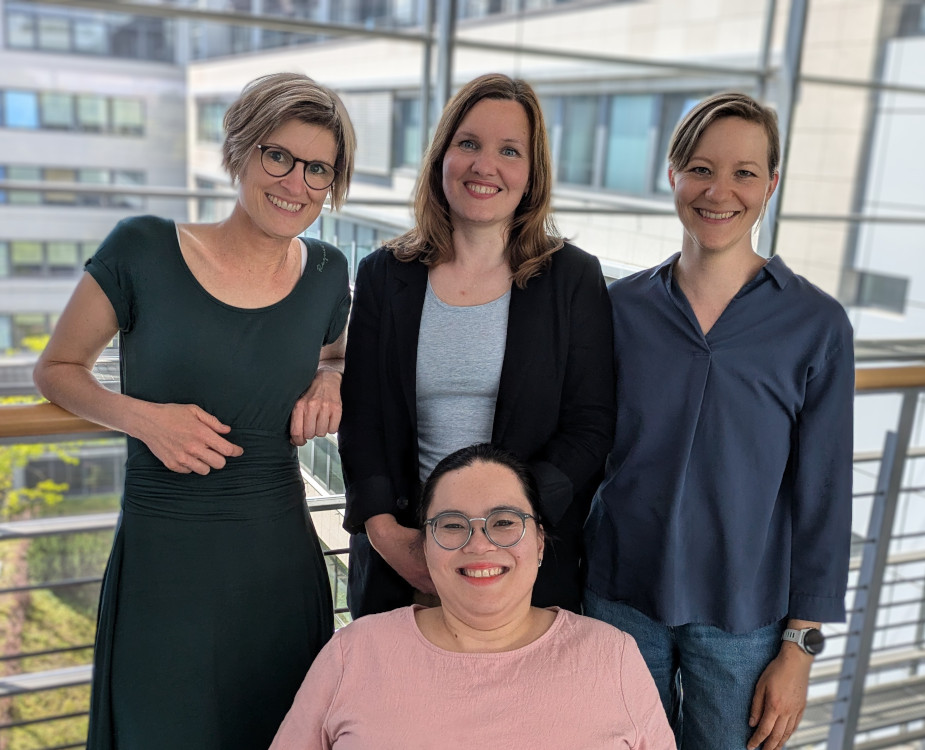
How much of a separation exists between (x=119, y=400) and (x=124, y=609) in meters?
0.33

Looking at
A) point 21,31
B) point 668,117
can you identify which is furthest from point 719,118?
point 668,117

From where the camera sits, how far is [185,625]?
135 cm

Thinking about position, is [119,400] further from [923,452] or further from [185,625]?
[923,452]

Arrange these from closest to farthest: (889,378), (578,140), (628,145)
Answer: (889,378), (628,145), (578,140)

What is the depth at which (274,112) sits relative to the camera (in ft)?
4.18

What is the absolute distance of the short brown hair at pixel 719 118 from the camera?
1345 millimetres

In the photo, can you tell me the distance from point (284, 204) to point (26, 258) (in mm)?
5264

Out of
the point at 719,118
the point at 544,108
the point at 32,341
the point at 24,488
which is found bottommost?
the point at 24,488

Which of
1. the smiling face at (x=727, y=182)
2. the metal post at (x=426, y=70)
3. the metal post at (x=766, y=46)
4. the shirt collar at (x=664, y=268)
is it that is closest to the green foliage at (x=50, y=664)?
the metal post at (x=426, y=70)

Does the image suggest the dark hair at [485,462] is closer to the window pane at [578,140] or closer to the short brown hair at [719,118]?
the short brown hair at [719,118]

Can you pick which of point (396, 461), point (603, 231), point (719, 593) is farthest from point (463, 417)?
point (603, 231)

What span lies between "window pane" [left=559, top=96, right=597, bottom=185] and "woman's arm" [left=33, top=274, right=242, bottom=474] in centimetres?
602

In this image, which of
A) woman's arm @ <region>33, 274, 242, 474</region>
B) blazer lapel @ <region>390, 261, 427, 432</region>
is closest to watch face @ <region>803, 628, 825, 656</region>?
blazer lapel @ <region>390, 261, 427, 432</region>

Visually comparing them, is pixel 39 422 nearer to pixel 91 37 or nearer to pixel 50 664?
pixel 91 37
